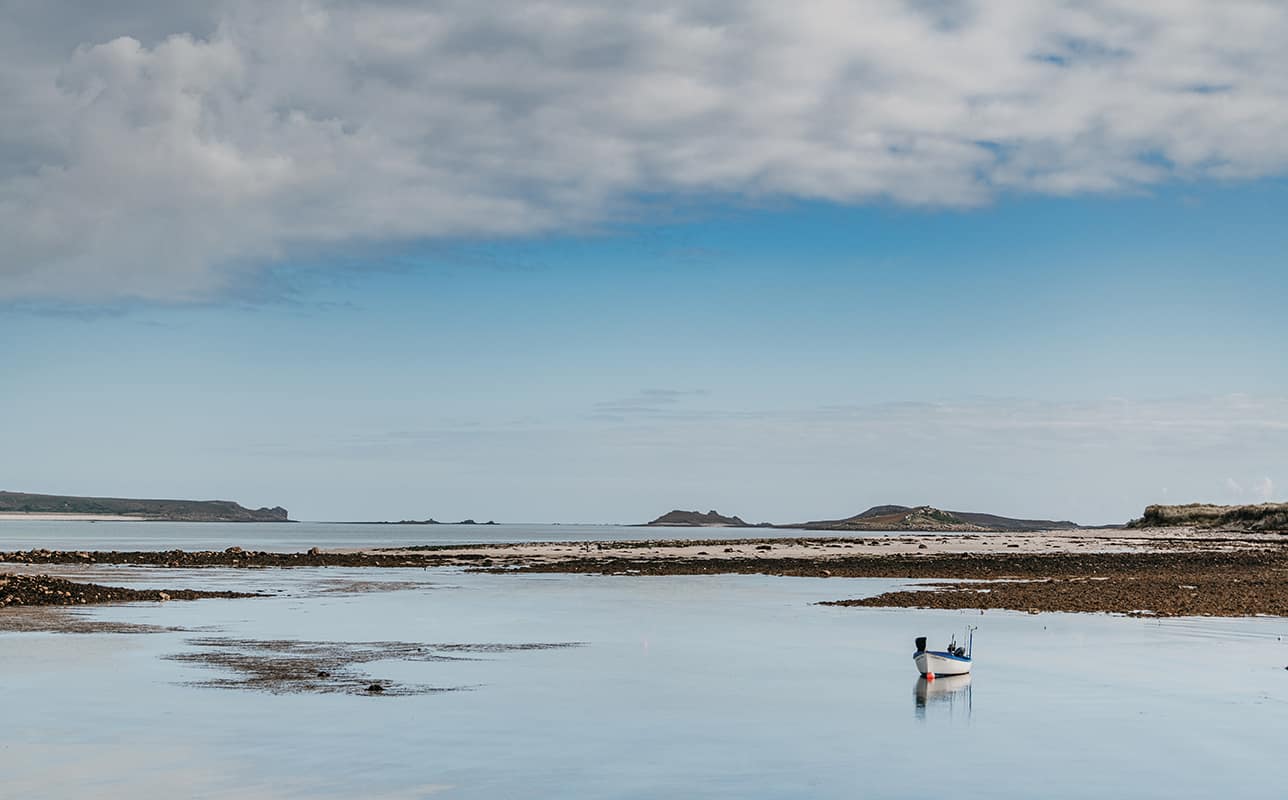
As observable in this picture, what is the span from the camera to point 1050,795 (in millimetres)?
14922

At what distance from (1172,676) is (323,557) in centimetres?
7060

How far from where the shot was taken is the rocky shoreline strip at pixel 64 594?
133 ft

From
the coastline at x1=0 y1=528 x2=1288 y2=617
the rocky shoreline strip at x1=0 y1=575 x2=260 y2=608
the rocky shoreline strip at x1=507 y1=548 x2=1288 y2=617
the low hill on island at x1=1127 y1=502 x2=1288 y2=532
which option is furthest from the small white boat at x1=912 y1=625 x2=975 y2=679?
the low hill on island at x1=1127 y1=502 x2=1288 y2=532

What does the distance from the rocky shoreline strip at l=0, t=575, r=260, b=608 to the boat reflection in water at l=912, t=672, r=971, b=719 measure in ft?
98.3

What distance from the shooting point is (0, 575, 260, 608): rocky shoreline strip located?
133 feet

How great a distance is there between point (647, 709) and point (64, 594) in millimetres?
28995

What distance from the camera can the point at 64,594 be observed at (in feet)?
137

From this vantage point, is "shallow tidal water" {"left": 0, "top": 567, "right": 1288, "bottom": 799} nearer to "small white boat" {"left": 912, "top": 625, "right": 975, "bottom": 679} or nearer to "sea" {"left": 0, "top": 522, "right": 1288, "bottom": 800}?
"sea" {"left": 0, "top": 522, "right": 1288, "bottom": 800}

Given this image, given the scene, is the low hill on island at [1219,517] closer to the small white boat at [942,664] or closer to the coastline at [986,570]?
the coastline at [986,570]

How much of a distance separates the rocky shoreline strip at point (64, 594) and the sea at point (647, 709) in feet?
11.0

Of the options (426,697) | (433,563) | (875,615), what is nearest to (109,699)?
(426,697)

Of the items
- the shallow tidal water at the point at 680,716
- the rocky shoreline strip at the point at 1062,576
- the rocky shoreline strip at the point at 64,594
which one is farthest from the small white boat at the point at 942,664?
the rocky shoreline strip at the point at 64,594

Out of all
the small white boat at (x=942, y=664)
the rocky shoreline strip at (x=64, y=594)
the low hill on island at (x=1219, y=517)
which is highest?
the low hill on island at (x=1219, y=517)

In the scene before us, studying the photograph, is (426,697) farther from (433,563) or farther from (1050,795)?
(433,563)
